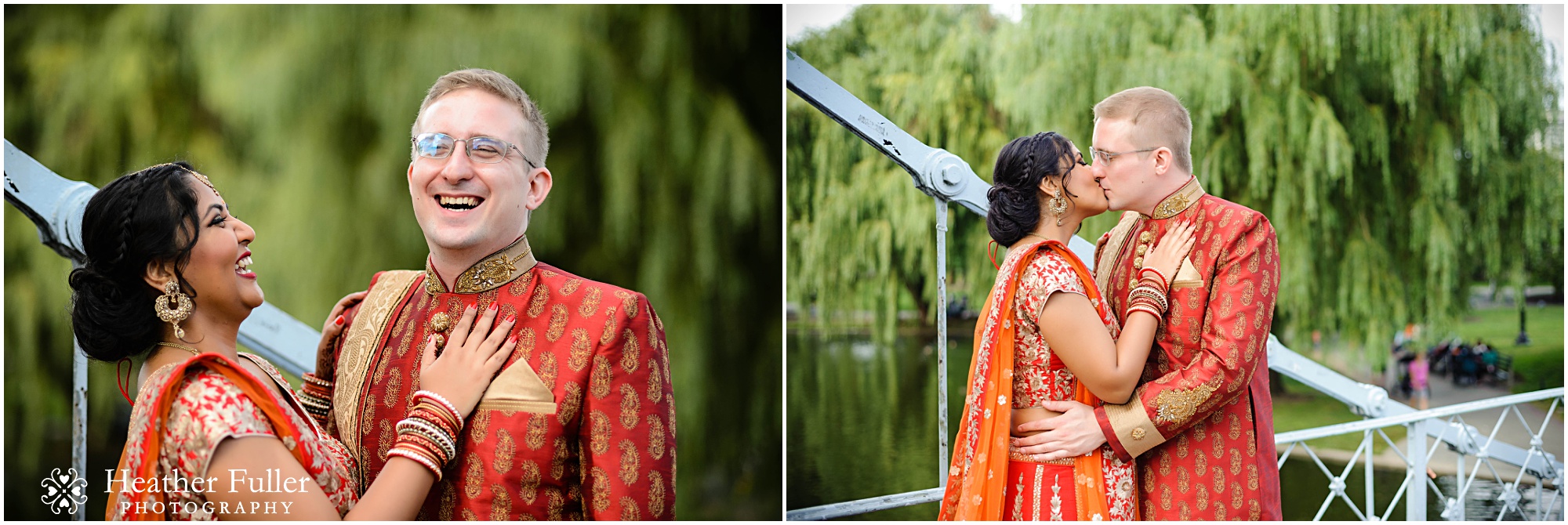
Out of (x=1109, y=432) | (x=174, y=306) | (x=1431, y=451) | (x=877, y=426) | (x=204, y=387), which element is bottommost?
(x=877, y=426)

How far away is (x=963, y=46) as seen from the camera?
5168 mm

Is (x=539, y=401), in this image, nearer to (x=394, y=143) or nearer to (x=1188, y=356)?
(x=1188, y=356)

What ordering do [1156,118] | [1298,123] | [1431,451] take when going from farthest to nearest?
[1298,123], [1431,451], [1156,118]

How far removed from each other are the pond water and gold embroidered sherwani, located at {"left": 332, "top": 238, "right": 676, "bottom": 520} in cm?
397

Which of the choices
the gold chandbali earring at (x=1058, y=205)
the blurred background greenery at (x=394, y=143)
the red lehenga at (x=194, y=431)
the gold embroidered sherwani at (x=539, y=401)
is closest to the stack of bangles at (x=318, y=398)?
the gold embroidered sherwani at (x=539, y=401)

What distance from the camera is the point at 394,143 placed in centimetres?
274

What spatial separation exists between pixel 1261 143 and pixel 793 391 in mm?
2933

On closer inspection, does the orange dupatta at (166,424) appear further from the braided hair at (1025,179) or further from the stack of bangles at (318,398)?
the braided hair at (1025,179)

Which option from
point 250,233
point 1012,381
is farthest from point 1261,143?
point 250,233

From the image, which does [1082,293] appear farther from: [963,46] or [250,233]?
[963,46]

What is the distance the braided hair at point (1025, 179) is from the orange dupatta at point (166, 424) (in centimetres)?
122

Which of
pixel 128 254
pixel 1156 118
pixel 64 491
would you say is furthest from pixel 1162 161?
pixel 64 491

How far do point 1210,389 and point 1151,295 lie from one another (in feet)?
0.62

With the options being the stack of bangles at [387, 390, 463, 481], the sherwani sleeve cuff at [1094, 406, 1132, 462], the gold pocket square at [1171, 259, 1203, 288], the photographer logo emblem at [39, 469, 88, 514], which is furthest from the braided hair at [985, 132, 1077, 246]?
the photographer logo emblem at [39, 469, 88, 514]
